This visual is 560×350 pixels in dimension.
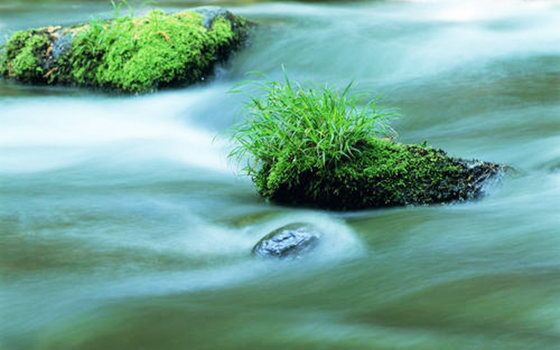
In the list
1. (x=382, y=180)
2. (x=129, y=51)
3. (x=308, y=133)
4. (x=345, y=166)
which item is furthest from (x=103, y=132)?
(x=382, y=180)

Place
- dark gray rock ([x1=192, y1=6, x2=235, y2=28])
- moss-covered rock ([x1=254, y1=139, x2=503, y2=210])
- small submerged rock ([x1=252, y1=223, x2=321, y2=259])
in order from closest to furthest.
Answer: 1. small submerged rock ([x1=252, y1=223, x2=321, y2=259])
2. moss-covered rock ([x1=254, y1=139, x2=503, y2=210])
3. dark gray rock ([x1=192, y1=6, x2=235, y2=28])

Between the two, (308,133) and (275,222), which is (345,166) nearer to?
(308,133)

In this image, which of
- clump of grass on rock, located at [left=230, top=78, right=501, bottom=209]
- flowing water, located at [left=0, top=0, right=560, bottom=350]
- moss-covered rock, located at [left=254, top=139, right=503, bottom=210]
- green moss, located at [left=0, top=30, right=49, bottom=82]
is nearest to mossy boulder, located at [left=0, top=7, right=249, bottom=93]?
green moss, located at [left=0, top=30, right=49, bottom=82]

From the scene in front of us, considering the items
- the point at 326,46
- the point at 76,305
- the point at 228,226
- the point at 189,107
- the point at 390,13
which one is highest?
the point at 390,13

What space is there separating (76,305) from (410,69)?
5.10m

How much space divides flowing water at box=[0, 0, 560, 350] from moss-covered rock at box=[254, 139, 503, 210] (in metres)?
0.11

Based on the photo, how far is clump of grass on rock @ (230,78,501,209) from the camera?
18.0 ft

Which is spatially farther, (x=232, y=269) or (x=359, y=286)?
(x=232, y=269)

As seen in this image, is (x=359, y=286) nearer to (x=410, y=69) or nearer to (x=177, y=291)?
(x=177, y=291)

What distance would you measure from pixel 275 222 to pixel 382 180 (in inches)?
27.2

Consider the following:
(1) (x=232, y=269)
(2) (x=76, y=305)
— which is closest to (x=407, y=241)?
(1) (x=232, y=269)

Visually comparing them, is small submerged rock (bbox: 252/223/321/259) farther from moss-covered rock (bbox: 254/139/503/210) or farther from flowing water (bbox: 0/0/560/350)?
moss-covered rock (bbox: 254/139/503/210)

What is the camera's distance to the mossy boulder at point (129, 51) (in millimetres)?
8836

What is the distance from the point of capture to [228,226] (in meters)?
5.39
